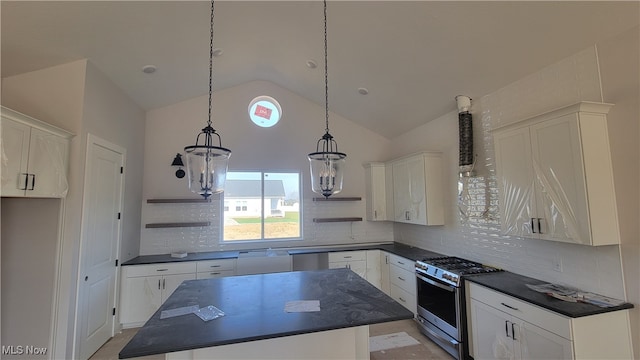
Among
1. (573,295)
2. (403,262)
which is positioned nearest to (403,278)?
(403,262)

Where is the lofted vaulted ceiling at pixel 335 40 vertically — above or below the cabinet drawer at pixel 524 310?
above

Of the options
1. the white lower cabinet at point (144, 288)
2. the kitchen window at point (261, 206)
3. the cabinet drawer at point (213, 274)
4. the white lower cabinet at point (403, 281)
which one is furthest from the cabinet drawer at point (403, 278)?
the white lower cabinet at point (144, 288)

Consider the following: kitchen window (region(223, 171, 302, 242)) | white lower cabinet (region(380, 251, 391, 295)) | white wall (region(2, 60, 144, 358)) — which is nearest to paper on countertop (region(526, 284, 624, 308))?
white lower cabinet (region(380, 251, 391, 295))

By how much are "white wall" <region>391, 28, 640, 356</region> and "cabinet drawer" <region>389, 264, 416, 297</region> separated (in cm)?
63

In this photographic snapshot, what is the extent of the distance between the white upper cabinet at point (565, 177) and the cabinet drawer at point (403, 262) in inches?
56.2

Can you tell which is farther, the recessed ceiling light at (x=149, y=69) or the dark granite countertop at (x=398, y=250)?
the dark granite countertop at (x=398, y=250)

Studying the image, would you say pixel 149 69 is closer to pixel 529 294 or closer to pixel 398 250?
pixel 398 250

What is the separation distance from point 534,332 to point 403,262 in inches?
71.7

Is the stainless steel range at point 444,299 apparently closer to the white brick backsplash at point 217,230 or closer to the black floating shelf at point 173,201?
the white brick backsplash at point 217,230

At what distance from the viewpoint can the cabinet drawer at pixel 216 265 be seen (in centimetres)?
381

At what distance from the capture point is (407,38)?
277 centimetres

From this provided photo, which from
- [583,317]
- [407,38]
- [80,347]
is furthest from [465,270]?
[80,347]

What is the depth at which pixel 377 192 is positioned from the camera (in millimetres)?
4836

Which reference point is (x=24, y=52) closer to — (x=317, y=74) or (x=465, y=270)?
(x=317, y=74)
